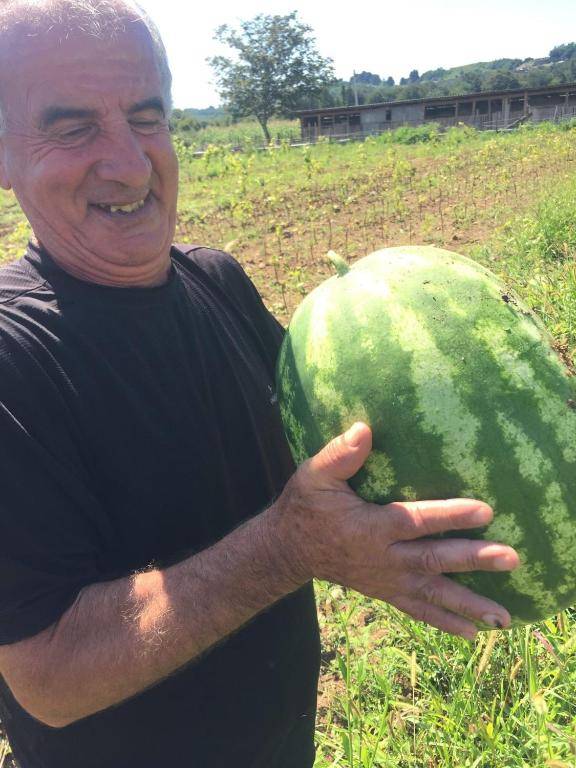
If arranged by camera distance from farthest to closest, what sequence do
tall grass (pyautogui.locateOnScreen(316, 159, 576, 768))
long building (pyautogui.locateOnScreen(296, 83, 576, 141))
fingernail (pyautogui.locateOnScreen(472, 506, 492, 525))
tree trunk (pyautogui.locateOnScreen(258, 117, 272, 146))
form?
tree trunk (pyautogui.locateOnScreen(258, 117, 272, 146)) < long building (pyautogui.locateOnScreen(296, 83, 576, 141)) < tall grass (pyautogui.locateOnScreen(316, 159, 576, 768)) < fingernail (pyautogui.locateOnScreen(472, 506, 492, 525))

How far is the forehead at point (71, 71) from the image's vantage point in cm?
143

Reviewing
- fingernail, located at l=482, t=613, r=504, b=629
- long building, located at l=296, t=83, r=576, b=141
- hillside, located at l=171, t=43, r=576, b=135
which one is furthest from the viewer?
hillside, located at l=171, t=43, r=576, b=135

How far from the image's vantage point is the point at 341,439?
120cm

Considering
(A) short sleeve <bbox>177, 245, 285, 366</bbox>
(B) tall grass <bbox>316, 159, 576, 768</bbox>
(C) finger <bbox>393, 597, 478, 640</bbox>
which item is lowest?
(B) tall grass <bbox>316, 159, 576, 768</bbox>

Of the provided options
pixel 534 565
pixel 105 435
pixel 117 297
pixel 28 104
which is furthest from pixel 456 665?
pixel 28 104

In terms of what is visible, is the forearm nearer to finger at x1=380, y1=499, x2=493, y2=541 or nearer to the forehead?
finger at x1=380, y1=499, x2=493, y2=541

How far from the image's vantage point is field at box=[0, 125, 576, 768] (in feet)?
6.72

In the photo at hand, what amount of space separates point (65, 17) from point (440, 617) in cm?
156

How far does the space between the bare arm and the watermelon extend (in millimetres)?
86

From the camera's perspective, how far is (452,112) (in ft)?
144

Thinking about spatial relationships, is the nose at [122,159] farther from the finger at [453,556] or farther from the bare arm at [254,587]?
the finger at [453,556]

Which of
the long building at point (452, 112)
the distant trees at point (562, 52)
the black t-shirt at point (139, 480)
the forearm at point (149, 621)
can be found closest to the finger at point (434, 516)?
→ the forearm at point (149, 621)

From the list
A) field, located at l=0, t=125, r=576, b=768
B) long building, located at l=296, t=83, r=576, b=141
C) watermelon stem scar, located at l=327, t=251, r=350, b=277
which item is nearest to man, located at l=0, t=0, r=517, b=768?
watermelon stem scar, located at l=327, t=251, r=350, b=277

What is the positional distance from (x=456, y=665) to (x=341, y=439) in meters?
1.63
